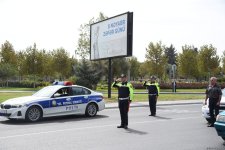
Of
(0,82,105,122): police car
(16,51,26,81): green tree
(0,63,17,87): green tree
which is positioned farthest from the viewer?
(16,51,26,81): green tree

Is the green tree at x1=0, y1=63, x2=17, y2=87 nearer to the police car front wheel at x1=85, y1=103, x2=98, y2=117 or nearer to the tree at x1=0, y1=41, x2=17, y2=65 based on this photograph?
the tree at x1=0, y1=41, x2=17, y2=65

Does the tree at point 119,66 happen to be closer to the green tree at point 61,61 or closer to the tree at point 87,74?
the green tree at point 61,61

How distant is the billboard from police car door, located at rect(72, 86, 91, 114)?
1020 cm

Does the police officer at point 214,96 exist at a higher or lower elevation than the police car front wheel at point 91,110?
higher

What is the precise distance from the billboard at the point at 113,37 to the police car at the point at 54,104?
9.98 metres

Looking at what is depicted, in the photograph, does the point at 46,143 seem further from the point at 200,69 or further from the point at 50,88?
the point at 200,69

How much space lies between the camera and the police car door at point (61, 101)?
14.1 m

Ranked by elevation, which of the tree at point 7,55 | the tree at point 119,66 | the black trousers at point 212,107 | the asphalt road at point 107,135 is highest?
the tree at point 7,55

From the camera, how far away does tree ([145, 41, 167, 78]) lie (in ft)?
200

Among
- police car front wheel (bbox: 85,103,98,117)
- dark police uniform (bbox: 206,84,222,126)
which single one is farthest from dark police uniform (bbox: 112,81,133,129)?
police car front wheel (bbox: 85,103,98,117)

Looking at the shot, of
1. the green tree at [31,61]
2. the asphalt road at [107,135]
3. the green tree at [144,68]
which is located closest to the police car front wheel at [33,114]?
the asphalt road at [107,135]

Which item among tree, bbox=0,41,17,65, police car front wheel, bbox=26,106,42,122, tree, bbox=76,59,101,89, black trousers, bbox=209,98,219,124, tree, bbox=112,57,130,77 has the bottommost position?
police car front wheel, bbox=26,106,42,122

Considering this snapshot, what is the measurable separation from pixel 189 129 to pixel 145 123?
1.95m

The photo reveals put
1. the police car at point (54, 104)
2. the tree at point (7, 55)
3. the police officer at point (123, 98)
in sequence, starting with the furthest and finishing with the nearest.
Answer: the tree at point (7, 55) < the police car at point (54, 104) < the police officer at point (123, 98)
